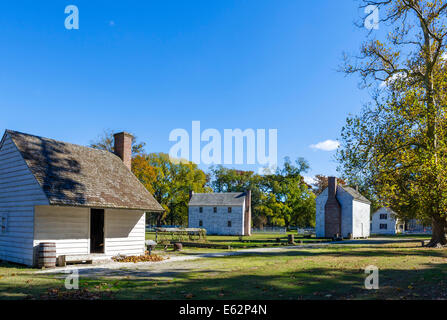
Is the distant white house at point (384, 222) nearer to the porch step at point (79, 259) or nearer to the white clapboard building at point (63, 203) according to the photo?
the white clapboard building at point (63, 203)

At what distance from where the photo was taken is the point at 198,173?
254ft

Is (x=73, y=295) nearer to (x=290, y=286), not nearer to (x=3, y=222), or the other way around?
(x=290, y=286)

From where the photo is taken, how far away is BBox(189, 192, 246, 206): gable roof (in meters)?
64.8

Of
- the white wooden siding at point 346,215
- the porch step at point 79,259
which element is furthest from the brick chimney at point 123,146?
the white wooden siding at point 346,215

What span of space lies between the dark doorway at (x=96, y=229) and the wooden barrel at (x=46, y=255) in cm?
330

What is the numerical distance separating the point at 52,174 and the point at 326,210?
4533cm

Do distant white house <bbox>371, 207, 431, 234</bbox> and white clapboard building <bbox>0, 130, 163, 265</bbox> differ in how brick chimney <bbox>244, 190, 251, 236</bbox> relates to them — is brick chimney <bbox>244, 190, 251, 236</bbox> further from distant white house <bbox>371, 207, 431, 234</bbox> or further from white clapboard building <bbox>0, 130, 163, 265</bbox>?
white clapboard building <bbox>0, 130, 163, 265</bbox>

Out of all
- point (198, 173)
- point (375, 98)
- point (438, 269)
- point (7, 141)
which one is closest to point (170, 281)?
point (438, 269)

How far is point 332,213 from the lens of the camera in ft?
182

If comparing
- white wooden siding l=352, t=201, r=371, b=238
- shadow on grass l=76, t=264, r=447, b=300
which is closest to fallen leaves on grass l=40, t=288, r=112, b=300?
shadow on grass l=76, t=264, r=447, b=300

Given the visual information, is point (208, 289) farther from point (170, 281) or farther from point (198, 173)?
point (198, 173)

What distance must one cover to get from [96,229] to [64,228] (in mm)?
2921

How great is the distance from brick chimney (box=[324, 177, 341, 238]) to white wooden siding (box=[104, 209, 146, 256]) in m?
39.3
